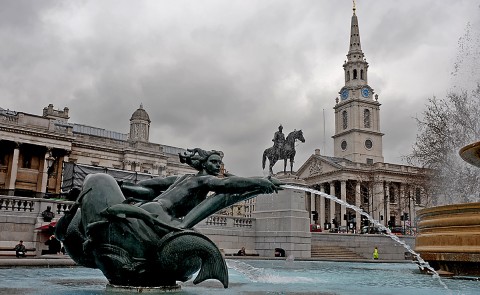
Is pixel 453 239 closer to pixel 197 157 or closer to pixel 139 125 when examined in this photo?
pixel 197 157

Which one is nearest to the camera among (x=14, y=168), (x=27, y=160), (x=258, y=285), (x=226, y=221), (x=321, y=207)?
(x=258, y=285)

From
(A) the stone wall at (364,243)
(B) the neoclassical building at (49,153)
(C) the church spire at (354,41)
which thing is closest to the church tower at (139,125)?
(B) the neoclassical building at (49,153)

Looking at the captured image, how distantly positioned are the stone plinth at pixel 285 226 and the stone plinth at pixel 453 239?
14.2 metres

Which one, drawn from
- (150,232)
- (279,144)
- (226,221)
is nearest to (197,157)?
(150,232)

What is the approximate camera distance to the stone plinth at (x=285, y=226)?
84.4 ft

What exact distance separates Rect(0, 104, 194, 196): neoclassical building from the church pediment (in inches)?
1262

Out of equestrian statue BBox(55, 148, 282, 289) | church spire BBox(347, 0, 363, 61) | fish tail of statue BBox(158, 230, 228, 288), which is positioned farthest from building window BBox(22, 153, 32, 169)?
church spire BBox(347, 0, 363, 61)

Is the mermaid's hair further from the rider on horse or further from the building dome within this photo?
the building dome

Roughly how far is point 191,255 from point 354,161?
321ft

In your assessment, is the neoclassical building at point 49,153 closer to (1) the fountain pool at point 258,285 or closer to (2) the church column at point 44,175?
(2) the church column at point 44,175

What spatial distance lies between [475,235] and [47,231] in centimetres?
1662

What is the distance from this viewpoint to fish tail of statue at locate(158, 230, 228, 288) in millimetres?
5812

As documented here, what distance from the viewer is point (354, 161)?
100438mm

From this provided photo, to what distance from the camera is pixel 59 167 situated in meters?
63.3
